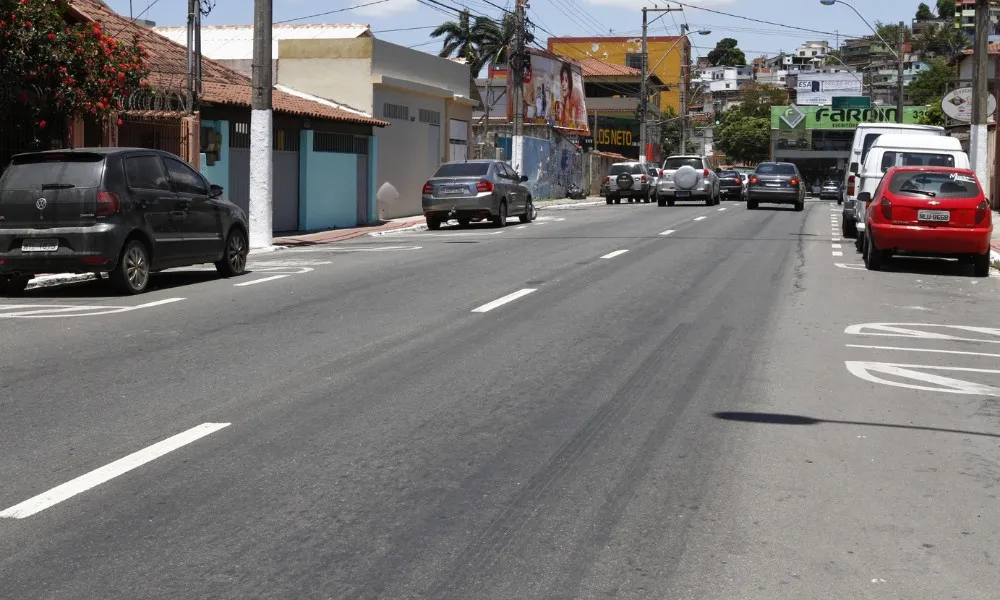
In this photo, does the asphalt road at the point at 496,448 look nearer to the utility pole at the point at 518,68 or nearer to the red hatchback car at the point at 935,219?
the red hatchback car at the point at 935,219

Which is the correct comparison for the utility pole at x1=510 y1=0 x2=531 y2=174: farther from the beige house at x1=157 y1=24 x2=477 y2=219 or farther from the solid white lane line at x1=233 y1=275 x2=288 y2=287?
the solid white lane line at x1=233 y1=275 x2=288 y2=287

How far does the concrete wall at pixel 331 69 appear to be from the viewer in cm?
3403

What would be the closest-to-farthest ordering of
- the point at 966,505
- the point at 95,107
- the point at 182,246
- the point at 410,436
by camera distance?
1. the point at 966,505
2. the point at 410,436
3. the point at 182,246
4. the point at 95,107

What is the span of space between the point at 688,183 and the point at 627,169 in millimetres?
7316

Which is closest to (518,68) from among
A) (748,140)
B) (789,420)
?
(789,420)

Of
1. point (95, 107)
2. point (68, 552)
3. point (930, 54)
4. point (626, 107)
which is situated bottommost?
point (68, 552)

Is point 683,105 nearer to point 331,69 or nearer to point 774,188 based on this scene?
point 774,188

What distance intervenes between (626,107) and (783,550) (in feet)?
278

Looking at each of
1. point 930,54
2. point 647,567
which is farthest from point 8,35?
point 930,54

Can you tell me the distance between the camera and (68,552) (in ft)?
15.8

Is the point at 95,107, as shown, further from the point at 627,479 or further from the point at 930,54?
the point at 930,54

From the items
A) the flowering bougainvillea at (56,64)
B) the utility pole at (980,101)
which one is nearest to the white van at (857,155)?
the utility pole at (980,101)

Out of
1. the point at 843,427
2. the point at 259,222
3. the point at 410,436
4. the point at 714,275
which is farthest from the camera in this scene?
the point at 259,222

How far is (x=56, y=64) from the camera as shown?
711 inches
